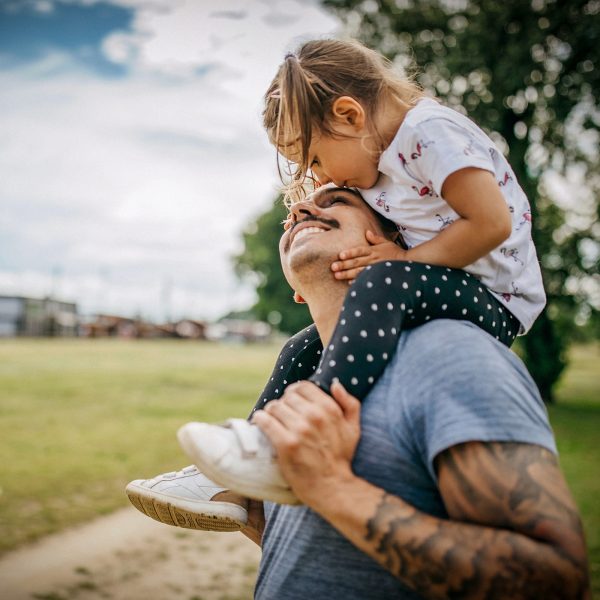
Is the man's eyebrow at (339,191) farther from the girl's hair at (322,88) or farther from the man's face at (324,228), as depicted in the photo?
the girl's hair at (322,88)

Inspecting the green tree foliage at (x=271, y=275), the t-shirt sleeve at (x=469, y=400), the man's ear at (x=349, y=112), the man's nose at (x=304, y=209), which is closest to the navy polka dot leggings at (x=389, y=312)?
the t-shirt sleeve at (x=469, y=400)

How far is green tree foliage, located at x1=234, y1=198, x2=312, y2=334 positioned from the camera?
4331 centimetres

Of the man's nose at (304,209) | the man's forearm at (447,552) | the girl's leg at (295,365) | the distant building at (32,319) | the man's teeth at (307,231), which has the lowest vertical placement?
the distant building at (32,319)

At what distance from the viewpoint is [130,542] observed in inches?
245

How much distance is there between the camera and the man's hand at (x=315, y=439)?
1.21 meters

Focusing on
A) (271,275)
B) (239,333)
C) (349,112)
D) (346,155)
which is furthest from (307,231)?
(239,333)

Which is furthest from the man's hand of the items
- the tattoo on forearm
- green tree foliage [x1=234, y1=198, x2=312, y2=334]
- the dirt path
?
green tree foliage [x1=234, y1=198, x2=312, y2=334]

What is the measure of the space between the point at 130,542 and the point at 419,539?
19.1ft

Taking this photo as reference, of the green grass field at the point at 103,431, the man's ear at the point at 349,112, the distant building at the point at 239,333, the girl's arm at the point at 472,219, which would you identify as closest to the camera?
the girl's arm at the point at 472,219

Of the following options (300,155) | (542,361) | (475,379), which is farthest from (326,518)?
(542,361)

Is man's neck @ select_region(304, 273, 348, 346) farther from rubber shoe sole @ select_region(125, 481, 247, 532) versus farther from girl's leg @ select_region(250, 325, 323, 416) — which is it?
rubber shoe sole @ select_region(125, 481, 247, 532)

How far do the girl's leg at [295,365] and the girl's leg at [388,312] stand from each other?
49 cm

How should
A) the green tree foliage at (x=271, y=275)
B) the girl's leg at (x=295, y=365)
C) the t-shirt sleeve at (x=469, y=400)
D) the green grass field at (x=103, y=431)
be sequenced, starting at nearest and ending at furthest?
the t-shirt sleeve at (x=469, y=400) < the girl's leg at (x=295, y=365) < the green grass field at (x=103, y=431) < the green tree foliage at (x=271, y=275)

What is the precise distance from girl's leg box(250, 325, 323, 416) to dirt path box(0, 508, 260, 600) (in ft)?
12.6
